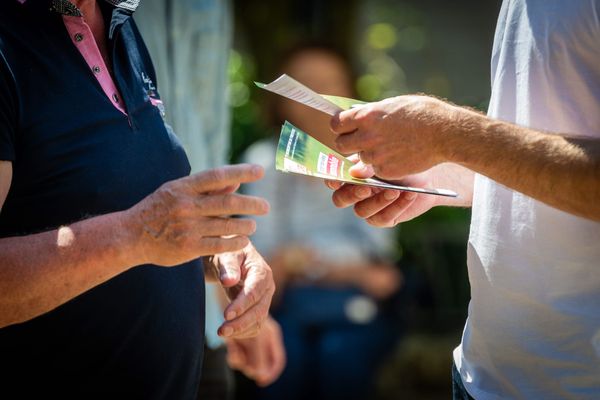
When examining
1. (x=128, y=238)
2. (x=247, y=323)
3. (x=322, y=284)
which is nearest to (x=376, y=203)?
(x=247, y=323)

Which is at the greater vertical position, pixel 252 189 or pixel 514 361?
pixel 514 361

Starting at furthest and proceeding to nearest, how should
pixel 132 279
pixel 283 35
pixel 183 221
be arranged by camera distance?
1. pixel 283 35
2. pixel 132 279
3. pixel 183 221

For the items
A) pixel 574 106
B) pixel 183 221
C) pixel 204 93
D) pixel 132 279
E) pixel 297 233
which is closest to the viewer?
pixel 183 221

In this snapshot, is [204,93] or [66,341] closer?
[66,341]

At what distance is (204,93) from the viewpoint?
10.7 feet

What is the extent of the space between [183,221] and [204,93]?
1938 mm

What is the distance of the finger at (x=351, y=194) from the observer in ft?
6.10

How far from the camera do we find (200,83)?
3217mm

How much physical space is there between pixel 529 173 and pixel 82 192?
974 millimetres

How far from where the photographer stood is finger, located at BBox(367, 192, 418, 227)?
1935 millimetres

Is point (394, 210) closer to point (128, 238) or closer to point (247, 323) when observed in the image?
point (247, 323)

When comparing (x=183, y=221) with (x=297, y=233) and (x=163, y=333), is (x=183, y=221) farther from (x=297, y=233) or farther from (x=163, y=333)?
(x=297, y=233)

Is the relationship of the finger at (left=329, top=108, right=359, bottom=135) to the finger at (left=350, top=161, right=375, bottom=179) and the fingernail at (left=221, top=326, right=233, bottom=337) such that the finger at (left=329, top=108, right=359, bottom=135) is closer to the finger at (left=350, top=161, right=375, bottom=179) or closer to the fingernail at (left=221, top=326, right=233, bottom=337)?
the finger at (left=350, top=161, right=375, bottom=179)

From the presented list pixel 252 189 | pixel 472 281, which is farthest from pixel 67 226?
pixel 252 189
